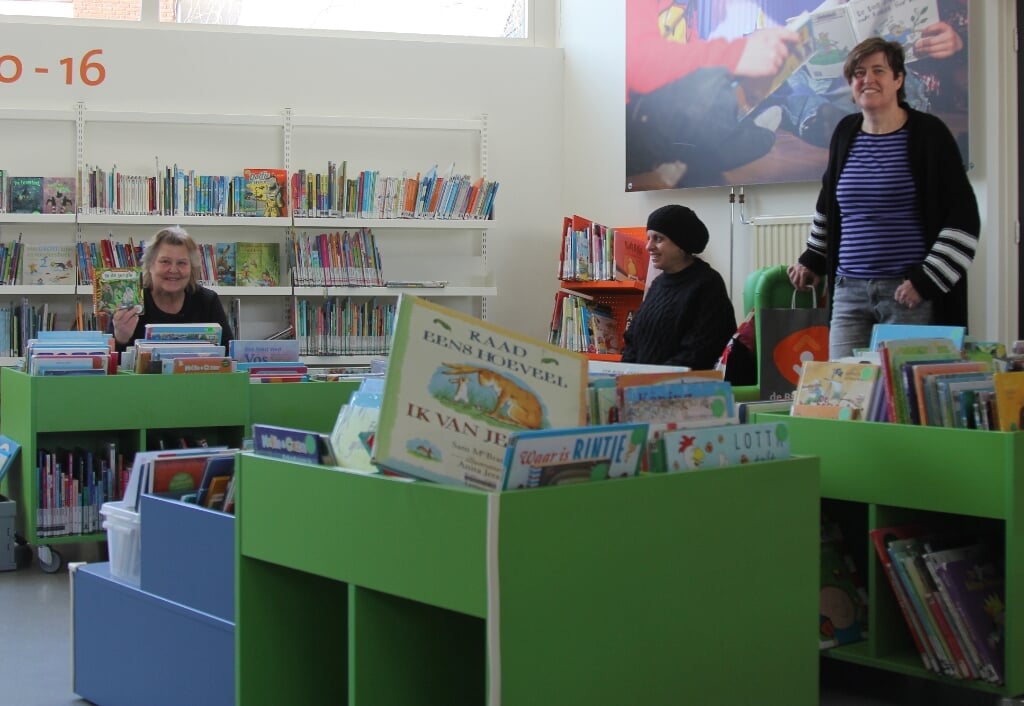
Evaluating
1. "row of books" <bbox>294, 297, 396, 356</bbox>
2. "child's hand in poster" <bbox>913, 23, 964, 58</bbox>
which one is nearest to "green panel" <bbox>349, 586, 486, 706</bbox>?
"child's hand in poster" <bbox>913, 23, 964, 58</bbox>

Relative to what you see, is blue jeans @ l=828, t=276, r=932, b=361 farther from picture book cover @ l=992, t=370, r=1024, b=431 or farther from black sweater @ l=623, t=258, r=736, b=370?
picture book cover @ l=992, t=370, r=1024, b=431

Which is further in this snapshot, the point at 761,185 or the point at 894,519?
the point at 761,185

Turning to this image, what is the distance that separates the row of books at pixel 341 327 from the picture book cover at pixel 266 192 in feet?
1.63

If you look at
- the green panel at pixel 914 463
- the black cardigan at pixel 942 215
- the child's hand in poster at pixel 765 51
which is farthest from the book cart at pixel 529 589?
the child's hand in poster at pixel 765 51

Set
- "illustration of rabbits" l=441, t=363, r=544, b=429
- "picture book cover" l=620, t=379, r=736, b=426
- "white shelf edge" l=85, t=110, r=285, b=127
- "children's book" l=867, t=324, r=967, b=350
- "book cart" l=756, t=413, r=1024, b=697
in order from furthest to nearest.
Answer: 1. "white shelf edge" l=85, t=110, r=285, b=127
2. "children's book" l=867, t=324, r=967, b=350
3. "book cart" l=756, t=413, r=1024, b=697
4. "picture book cover" l=620, t=379, r=736, b=426
5. "illustration of rabbits" l=441, t=363, r=544, b=429

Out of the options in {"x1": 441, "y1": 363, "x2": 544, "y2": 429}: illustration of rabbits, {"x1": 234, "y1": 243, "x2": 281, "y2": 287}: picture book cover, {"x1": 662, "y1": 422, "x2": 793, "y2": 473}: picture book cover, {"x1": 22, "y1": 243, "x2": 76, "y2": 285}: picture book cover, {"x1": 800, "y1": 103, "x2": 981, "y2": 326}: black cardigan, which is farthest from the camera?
{"x1": 234, "y1": 243, "x2": 281, "y2": 287}: picture book cover

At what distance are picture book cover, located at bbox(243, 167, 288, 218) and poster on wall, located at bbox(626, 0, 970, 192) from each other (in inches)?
71.2

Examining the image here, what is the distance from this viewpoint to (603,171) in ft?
22.2

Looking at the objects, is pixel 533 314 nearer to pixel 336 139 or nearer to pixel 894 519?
pixel 336 139

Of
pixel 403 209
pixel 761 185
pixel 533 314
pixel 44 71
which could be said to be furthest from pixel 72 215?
pixel 761 185

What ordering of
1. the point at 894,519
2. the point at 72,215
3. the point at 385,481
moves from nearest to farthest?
1. the point at 385,481
2. the point at 894,519
3. the point at 72,215

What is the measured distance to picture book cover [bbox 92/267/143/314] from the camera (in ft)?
14.9

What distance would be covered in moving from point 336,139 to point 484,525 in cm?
537

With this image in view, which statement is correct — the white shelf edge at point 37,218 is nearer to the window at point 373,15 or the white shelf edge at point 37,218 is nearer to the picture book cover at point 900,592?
the window at point 373,15
